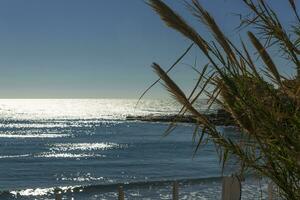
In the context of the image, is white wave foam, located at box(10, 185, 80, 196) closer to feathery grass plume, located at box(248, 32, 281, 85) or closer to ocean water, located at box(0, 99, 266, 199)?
ocean water, located at box(0, 99, 266, 199)

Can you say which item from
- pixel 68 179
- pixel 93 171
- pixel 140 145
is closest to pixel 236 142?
pixel 68 179

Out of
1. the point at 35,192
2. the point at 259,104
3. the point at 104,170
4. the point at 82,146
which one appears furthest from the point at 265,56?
the point at 82,146

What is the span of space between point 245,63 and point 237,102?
0.14 metres

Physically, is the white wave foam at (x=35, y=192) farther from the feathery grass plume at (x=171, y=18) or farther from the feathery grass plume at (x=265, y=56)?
the feathery grass plume at (x=171, y=18)

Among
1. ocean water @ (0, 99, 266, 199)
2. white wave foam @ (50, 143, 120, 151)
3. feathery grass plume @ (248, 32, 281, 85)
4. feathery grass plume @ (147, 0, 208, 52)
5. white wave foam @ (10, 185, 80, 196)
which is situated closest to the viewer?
feathery grass plume @ (147, 0, 208, 52)

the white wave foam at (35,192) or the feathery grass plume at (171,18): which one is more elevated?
the feathery grass plume at (171,18)

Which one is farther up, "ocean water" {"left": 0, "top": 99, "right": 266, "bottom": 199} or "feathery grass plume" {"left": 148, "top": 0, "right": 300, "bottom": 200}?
"feathery grass plume" {"left": 148, "top": 0, "right": 300, "bottom": 200}

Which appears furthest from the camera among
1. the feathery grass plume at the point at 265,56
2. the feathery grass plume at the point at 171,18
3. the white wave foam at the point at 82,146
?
the white wave foam at the point at 82,146

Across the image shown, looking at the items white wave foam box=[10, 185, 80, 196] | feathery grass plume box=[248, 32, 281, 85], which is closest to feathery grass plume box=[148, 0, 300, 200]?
feathery grass plume box=[248, 32, 281, 85]

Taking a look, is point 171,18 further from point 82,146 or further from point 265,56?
point 82,146

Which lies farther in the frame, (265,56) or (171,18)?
(265,56)

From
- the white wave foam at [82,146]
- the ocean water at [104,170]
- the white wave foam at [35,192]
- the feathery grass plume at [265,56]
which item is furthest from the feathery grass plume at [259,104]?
the white wave foam at [82,146]

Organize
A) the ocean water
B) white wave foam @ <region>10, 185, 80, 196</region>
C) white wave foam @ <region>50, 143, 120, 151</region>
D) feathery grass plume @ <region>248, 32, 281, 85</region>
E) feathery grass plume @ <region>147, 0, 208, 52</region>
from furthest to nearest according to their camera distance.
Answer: white wave foam @ <region>50, 143, 120, 151</region>, white wave foam @ <region>10, 185, 80, 196</region>, the ocean water, feathery grass plume @ <region>248, 32, 281, 85</region>, feathery grass plume @ <region>147, 0, 208, 52</region>

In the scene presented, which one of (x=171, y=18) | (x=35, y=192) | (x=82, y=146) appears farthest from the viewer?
(x=82, y=146)
